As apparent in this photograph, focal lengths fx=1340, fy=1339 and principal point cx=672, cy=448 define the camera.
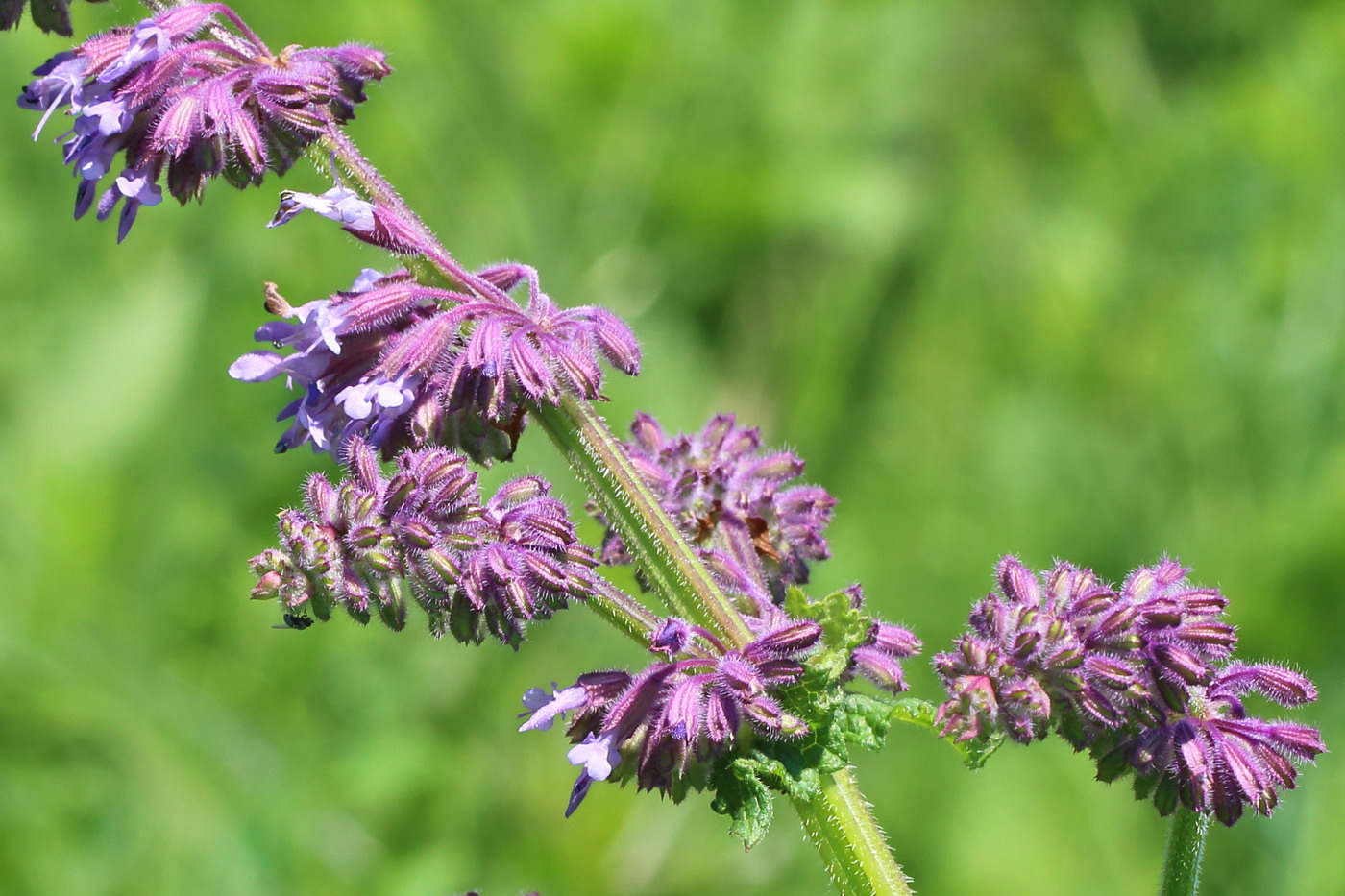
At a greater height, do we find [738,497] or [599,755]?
[738,497]

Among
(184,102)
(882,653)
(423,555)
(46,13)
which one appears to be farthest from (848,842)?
(46,13)

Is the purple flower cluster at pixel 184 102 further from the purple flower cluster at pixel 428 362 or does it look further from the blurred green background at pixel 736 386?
the blurred green background at pixel 736 386

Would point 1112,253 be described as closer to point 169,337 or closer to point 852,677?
point 169,337

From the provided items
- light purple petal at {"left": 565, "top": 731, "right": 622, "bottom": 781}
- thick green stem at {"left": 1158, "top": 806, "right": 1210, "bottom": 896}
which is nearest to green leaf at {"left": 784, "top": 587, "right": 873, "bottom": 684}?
light purple petal at {"left": 565, "top": 731, "right": 622, "bottom": 781}

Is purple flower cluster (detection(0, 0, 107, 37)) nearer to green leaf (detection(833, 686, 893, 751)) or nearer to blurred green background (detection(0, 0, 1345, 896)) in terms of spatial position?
green leaf (detection(833, 686, 893, 751))

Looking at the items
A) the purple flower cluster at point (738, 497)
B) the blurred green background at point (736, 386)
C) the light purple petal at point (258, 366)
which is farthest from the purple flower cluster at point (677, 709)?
the blurred green background at point (736, 386)

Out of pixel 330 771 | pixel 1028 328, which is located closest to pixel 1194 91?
pixel 1028 328

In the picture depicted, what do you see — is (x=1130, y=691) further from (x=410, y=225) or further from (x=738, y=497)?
(x=410, y=225)
